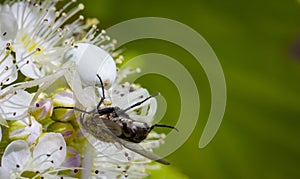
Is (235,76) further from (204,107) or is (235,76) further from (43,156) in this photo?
(43,156)

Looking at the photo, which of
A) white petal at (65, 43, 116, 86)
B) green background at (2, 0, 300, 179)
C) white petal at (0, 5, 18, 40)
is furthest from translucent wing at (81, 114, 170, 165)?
green background at (2, 0, 300, 179)

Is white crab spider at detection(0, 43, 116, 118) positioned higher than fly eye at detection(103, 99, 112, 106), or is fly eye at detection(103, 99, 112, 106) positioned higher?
white crab spider at detection(0, 43, 116, 118)

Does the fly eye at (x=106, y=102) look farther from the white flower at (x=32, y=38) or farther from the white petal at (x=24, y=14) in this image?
the white petal at (x=24, y=14)

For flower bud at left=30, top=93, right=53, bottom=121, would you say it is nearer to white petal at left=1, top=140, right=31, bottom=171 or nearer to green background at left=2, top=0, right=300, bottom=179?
white petal at left=1, top=140, right=31, bottom=171

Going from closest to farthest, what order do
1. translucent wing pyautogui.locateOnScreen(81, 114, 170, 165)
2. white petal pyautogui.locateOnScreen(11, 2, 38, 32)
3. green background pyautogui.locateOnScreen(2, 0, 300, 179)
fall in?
1. translucent wing pyautogui.locateOnScreen(81, 114, 170, 165)
2. white petal pyautogui.locateOnScreen(11, 2, 38, 32)
3. green background pyautogui.locateOnScreen(2, 0, 300, 179)

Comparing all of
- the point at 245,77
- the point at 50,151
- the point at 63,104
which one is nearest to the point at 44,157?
the point at 50,151

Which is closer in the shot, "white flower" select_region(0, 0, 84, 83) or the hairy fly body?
the hairy fly body
